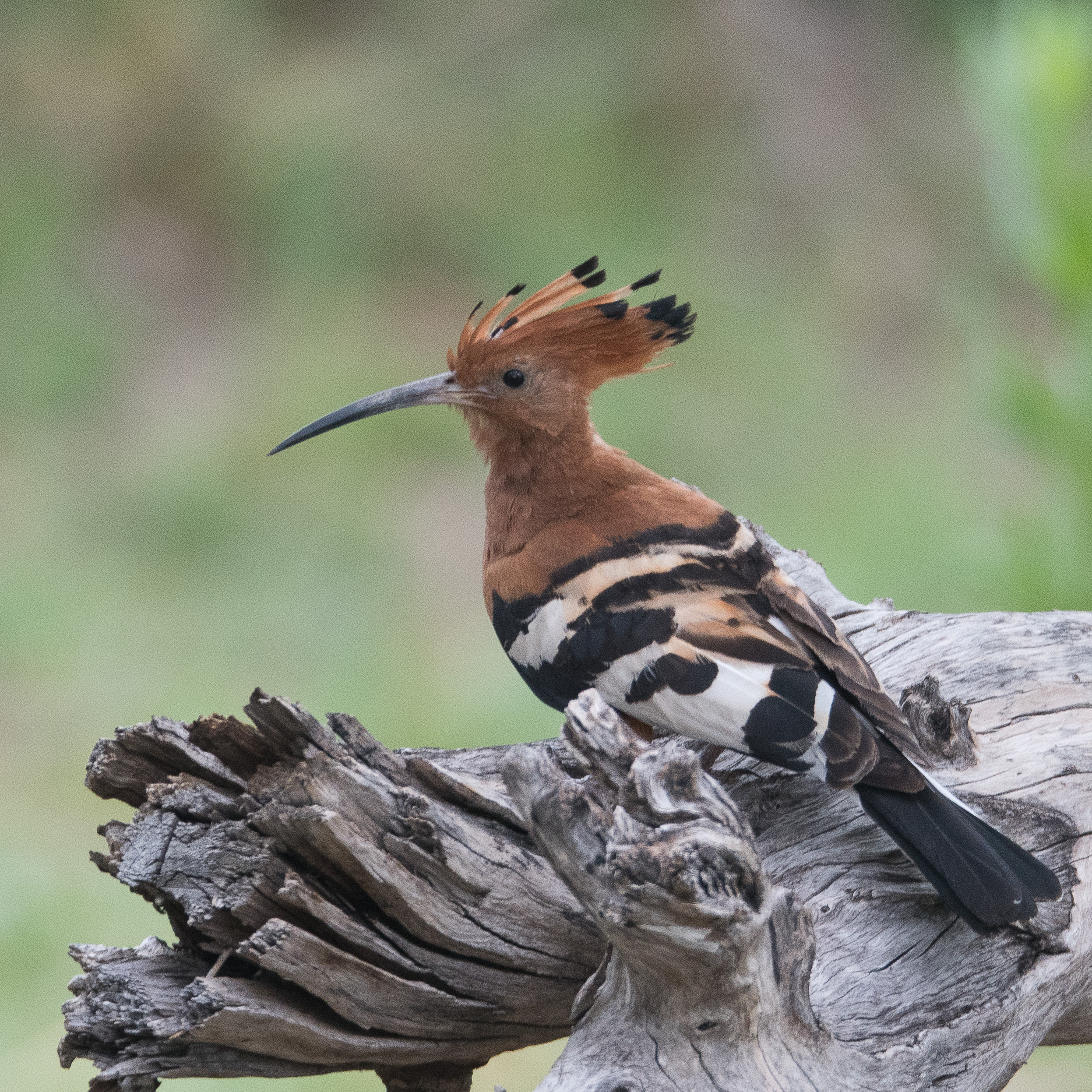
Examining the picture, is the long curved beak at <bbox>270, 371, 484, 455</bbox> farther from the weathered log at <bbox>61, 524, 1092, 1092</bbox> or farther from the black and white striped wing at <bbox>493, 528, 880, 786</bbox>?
the weathered log at <bbox>61, 524, 1092, 1092</bbox>

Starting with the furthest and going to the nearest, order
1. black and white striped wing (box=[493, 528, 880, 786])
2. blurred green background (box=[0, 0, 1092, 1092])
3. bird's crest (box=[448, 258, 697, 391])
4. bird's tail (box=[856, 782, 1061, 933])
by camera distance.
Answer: blurred green background (box=[0, 0, 1092, 1092]), bird's crest (box=[448, 258, 697, 391]), black and white striped wing (box=[493, 528, 880, 786]), bird's tail (box=[856, 782, 1061, 933])

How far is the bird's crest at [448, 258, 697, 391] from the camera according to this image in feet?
5.29

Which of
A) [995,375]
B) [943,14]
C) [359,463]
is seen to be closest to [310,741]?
[995,375]

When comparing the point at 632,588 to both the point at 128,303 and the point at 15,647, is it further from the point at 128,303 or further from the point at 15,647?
the point at 128,303

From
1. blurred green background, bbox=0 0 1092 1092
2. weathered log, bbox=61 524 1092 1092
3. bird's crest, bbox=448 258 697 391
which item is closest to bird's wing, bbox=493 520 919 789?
weathered log, bbox=61 524 1092 1092

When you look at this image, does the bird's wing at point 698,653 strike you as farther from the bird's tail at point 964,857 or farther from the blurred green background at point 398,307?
the blurred green background at point 398,307

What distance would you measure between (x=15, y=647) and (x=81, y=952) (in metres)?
2.16

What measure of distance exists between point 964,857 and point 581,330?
0.75 metres

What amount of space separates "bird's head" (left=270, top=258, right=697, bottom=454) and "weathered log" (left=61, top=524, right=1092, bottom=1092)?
518 mm

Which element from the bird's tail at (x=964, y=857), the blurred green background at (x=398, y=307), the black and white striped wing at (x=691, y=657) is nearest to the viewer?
the bird's tail at (x=964, y=857)

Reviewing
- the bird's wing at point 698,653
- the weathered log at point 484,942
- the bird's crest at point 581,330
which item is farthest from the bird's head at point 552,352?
the weathered log at point 484,942

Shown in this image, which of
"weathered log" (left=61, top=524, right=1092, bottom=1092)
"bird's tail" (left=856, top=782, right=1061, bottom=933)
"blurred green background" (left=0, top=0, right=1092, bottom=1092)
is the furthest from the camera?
"blurred green background" (left=0, top=0, right=1092, bottom=1092)

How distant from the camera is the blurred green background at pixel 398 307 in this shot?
3.13 m

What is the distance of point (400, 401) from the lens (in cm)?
169
